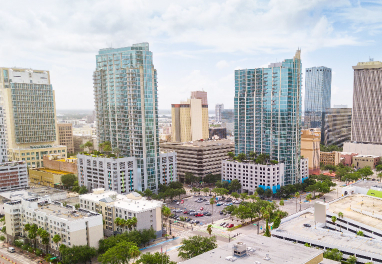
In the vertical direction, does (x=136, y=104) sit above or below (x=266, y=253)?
above

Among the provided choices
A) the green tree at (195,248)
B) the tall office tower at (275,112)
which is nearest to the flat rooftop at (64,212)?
the green tree at (195,248)

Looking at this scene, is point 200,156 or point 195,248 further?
point 200,156

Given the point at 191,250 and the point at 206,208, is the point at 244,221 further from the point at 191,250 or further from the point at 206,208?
the point at 191,250

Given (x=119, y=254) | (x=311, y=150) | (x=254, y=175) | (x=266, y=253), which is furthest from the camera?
(x=311, y=150)

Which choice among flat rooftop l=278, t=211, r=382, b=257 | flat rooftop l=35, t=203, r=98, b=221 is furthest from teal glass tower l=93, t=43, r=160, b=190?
flat rooftop l=278, t=211, r=382, b=257

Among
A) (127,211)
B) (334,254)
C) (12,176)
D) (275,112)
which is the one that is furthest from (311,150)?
(12,176)

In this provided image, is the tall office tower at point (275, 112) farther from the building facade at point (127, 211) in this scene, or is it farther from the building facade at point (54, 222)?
the building facade at point (54, 222)

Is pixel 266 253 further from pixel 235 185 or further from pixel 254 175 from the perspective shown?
pixel 254 175

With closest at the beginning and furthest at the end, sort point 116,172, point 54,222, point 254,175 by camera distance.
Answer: point 54,222 < point 116,172 < point 254,175
